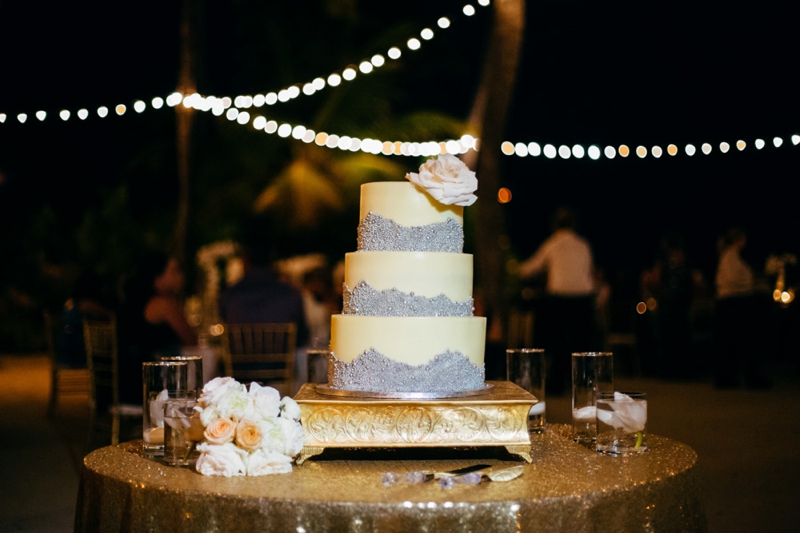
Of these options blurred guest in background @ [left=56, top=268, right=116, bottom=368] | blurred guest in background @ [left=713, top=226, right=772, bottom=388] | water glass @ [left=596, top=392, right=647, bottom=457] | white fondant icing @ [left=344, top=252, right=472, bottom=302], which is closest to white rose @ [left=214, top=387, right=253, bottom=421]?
white fondant icing @ [left=344, top=252, right=472, bottom=302]

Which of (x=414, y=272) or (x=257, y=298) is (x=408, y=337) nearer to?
(x=414, y=272)

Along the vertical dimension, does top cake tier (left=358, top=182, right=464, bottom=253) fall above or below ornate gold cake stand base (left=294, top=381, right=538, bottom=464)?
above

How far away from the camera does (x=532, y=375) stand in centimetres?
354

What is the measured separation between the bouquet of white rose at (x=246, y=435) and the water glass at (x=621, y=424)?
3.34 feet

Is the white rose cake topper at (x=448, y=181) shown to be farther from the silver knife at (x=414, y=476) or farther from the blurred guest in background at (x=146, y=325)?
the blurred guest in background at (x=146, y=325)

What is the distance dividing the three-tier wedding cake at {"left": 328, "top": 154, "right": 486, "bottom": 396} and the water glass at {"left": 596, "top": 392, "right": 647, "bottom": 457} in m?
0.44

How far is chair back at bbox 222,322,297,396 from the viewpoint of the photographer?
24.3ft

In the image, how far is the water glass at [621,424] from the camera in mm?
2969

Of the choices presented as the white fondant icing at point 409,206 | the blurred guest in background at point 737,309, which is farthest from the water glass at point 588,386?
the blurred guest in background at point 737,309

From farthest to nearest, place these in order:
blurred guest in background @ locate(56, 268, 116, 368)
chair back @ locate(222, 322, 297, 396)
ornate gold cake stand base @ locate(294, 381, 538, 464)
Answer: blurred guest in background @ locate(56, 268, 116, 368), chair back @ locate(222, 322, 297, 396), ornate gold cake stand base @ locate(294, 381, 538, 464)

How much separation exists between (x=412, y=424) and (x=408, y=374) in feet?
0.78

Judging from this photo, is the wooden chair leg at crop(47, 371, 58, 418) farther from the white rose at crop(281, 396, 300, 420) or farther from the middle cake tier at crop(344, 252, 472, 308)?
the white rose at crop(281, 396, 300, 420)

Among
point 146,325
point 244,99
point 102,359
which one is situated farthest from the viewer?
point 244,99

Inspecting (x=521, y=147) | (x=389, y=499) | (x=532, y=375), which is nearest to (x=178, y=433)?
(x=389, y=499)
